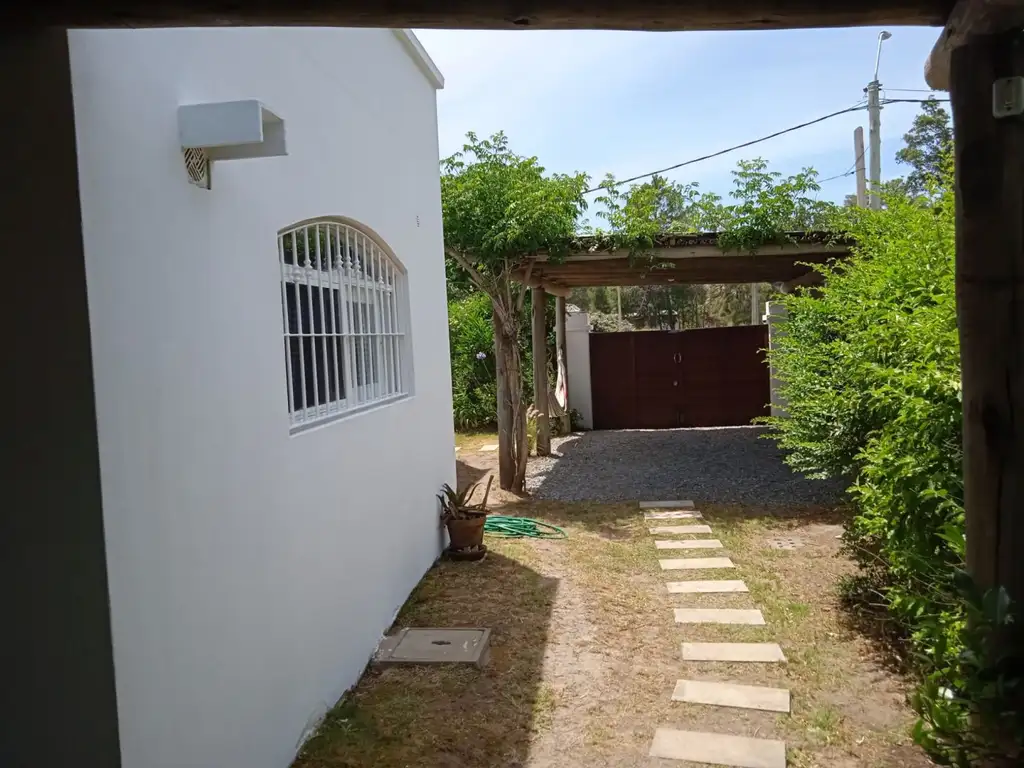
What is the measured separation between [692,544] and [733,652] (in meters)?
2.31

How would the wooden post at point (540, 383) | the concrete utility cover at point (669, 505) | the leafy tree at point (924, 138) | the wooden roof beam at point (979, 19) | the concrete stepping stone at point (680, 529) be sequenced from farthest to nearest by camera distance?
1. the leafy tree at point (924, 138)
2. the wooden post at point (540, 383)
3. the concrete utility cover at point (669, 505)
4. the concrete stepping stone at point (680, 529)
5. the wooden roof beam at point (979, 19)

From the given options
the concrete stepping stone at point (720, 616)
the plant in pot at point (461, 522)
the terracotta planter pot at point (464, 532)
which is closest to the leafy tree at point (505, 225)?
the plant in pot at point (461, 522)

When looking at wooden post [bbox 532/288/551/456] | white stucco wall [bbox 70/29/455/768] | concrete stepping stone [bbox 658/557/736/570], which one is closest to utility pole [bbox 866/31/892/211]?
wooden post [bbox 532/288/551/456]

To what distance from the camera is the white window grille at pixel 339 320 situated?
149 inches

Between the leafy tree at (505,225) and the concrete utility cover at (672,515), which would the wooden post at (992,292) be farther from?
the leafy tree at (505,225)

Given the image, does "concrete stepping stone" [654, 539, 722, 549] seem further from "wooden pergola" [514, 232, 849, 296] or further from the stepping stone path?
"wooden pergola" [514, 232, 849, 296]

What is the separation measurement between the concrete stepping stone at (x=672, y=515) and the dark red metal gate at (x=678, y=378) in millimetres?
6200

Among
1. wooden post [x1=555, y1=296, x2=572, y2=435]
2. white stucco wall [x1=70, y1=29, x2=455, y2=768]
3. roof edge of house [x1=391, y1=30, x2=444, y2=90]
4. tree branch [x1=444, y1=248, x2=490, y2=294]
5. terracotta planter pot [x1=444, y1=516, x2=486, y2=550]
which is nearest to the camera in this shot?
white stucco wall [x1=70, y1=29, x2=455, y2=768]

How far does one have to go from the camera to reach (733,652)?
4344mm

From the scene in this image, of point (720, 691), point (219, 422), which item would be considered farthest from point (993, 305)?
point (720, 691)

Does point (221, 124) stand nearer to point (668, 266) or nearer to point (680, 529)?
point (680, 529)

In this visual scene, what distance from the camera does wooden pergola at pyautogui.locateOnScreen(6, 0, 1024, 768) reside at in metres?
1.91

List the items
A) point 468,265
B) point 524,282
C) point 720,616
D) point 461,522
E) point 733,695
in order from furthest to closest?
point 524,282 → point 468,265 → point 461,522 → point 720,616 → point 733,695

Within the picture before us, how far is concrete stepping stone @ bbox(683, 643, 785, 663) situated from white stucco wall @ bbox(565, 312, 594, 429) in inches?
374
